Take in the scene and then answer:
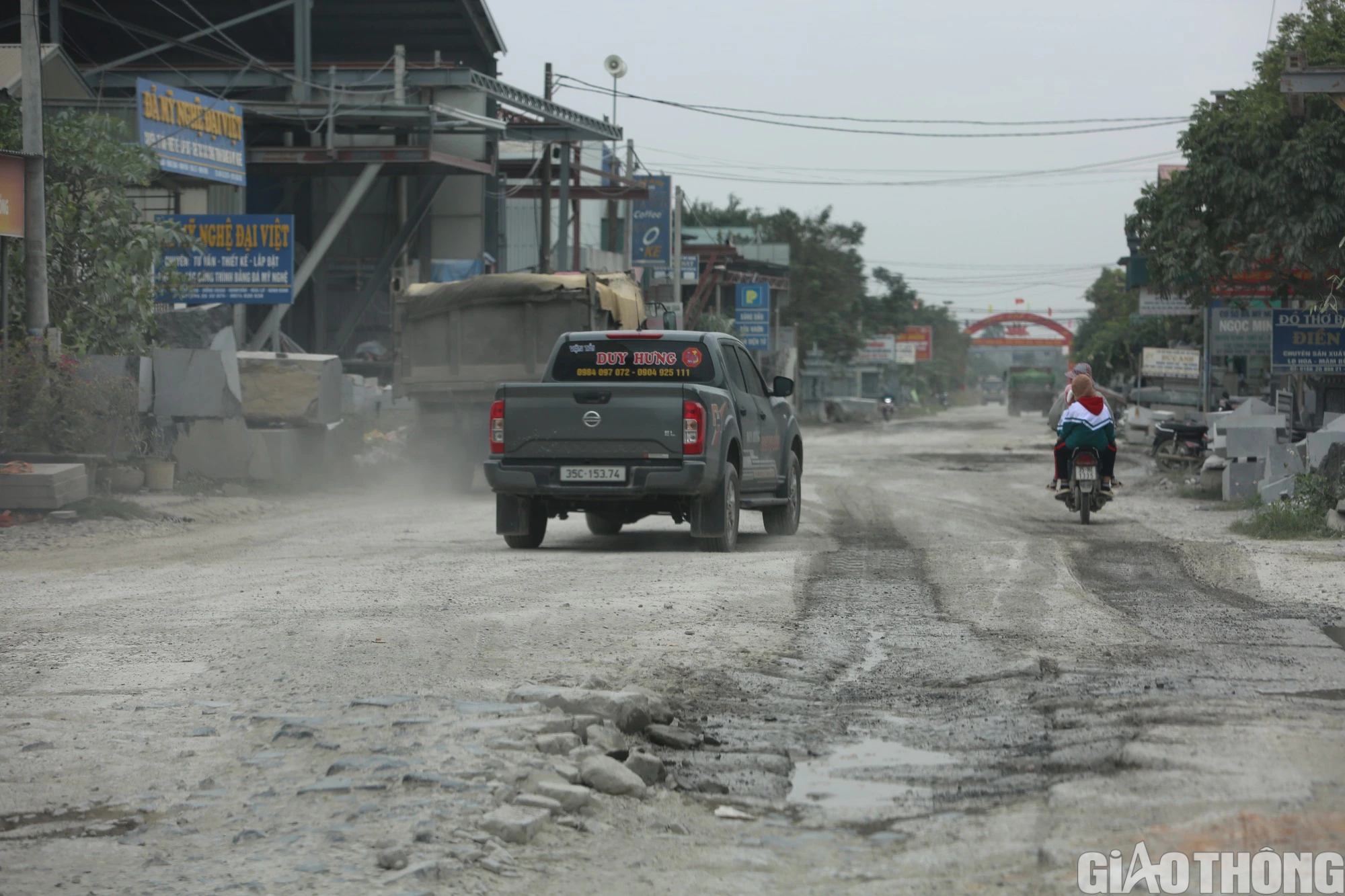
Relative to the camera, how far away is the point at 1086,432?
1580 centimetres

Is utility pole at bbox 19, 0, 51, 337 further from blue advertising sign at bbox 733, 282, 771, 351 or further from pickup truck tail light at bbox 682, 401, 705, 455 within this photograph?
blue advertising sign at bbox 733, 282, 771, 351

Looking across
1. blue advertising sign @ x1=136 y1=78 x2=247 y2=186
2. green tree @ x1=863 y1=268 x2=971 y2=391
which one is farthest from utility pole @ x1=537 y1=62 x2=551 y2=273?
green tree @ x1=863 y1=268 x2=971 y2=391

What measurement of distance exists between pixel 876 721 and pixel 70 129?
1783cm

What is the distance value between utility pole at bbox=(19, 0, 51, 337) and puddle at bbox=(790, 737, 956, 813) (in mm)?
14043

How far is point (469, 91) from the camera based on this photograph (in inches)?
1361

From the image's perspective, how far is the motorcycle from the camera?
51.1 feet

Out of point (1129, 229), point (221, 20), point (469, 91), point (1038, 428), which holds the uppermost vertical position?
point (221, 20)

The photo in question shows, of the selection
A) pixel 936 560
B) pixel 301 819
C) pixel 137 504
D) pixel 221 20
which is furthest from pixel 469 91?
pixel 301 819

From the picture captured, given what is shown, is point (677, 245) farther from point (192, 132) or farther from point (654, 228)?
point (192, 132)

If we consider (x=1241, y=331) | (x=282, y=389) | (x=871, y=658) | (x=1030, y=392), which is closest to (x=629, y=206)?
(x=1241, y=331)

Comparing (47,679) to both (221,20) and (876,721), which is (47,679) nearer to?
(876,721)

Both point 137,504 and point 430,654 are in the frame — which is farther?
point 137,504

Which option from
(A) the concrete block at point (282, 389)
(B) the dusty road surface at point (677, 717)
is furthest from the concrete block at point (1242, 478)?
(A) the concrete block at point (282, 389)

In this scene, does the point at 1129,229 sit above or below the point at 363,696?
above
